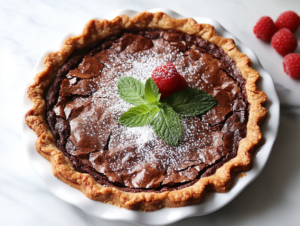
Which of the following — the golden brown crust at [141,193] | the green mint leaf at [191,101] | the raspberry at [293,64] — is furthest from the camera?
the raspberry at [293,64]

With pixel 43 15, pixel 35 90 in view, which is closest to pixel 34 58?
pixel 43 15

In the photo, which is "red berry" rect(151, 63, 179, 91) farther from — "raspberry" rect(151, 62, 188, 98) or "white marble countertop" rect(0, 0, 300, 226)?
"white marble countertop" rect(0, 0, 300, 226)

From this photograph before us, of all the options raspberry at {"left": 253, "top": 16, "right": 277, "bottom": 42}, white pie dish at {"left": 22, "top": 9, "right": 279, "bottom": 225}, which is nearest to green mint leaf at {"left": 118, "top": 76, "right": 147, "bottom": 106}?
white pie dish at {"left": 22, "top": 9, "right": 279, "bottom": 225}

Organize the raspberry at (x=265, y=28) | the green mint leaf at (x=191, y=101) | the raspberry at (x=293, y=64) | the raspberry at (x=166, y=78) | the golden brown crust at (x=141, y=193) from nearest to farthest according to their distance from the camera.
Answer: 1. the golden brown crust at (x=141, y=193)
2. the raspberry at (x=166, y=78)
3. the green mint leaf at (x=191, y=101)
4. the raspberry at (x=293, y=64)
5. the raspberry at (x=265, y=28)

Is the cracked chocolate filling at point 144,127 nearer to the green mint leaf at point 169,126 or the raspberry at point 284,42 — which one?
the green mint leaf at point 169,126

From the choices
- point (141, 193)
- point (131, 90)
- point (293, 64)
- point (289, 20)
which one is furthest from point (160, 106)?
point (289, 20)

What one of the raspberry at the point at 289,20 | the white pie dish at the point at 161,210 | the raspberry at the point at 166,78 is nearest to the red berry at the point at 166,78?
the raspberry at the point at 166,78

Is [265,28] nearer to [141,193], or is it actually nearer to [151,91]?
[151,91]
